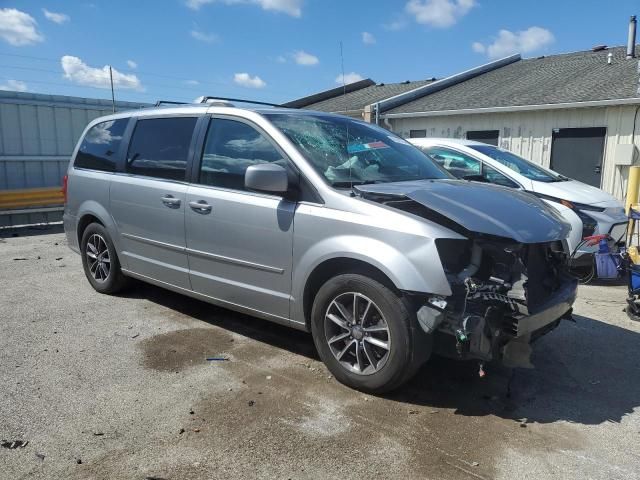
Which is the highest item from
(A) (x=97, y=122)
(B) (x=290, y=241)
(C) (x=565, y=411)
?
(A) (x=97, y=122)

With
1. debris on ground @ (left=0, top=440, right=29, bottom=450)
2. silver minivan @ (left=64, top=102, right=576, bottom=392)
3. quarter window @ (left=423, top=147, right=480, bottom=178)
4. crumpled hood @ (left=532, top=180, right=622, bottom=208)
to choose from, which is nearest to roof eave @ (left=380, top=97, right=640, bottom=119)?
crumpled hood @ (left=532, top=180, right=622, bottom=208)

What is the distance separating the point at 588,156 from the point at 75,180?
1193cm

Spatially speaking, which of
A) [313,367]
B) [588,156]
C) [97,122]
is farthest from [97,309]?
[588,156]

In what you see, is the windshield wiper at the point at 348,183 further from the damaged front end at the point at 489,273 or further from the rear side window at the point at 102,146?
the rear side window at the point at 102,146

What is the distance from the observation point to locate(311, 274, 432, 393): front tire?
3.20m

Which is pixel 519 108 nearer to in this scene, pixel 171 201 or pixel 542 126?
pixel 542 126

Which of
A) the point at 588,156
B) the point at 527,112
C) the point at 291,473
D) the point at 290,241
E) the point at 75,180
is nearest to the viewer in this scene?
the point at 291,473

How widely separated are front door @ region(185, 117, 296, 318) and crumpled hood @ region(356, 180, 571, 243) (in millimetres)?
732

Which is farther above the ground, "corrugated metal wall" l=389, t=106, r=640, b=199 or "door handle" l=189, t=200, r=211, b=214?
"corrugated metal wall" l=389, t=106, r=640, b=199

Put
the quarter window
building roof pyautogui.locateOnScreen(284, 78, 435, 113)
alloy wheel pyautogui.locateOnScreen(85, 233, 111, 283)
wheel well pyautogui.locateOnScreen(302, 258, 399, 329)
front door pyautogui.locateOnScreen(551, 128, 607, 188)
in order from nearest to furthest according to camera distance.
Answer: wheel well pyautogui.locateOnScreen(302, 258, 399, 329) < alloy wheel pyautogui.locateOnScreen(85, 233, 111, 283) < the quarter window < front door pyautogui.locateOnScreen(551, 128, 607, 188) < building roof pyautogui.locateOnScreen(284, 78, 435, 113)

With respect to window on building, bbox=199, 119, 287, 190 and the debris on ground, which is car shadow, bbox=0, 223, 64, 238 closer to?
window on building, bbox=199, 119, 287, 190

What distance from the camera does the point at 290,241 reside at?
12.2ft

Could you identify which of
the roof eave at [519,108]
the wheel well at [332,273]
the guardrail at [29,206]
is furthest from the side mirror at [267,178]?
the roof eave at [519,108]

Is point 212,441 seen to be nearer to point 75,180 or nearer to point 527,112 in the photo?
point 75,180
